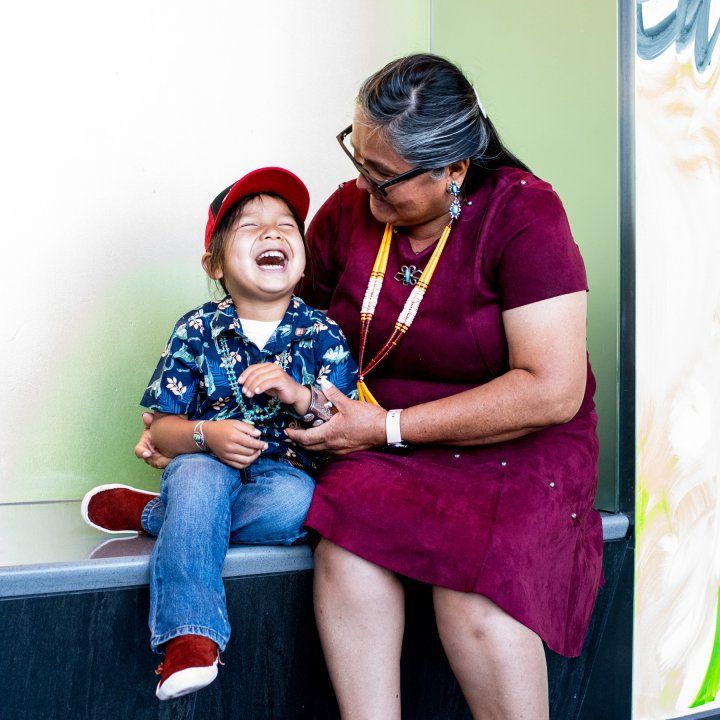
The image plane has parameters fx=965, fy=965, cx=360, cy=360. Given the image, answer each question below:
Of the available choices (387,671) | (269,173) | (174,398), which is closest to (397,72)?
(269,173)

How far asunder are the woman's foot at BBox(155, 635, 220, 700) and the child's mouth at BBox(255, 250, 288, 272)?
0.74 meters

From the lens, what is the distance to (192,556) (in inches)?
62.3

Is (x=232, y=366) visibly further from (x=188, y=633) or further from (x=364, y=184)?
(x=188, y=633)

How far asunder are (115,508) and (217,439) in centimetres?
37

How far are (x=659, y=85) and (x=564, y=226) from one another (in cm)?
65

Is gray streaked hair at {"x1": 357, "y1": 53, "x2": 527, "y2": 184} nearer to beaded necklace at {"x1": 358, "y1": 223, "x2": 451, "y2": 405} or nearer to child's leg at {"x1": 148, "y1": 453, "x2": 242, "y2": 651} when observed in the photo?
beaded necklace at {"x1": 358, "y1": 223, "x2": 451, "y2": 405}

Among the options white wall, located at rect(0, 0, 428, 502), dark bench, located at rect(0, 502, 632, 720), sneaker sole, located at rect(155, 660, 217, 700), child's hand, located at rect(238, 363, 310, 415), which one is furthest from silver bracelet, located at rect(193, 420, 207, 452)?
white wall, located at rect(0, 0, 428, 502)

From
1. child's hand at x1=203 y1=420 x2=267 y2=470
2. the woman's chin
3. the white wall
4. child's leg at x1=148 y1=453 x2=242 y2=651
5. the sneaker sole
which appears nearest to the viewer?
the sneaker sole

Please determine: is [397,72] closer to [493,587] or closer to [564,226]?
[564,226]

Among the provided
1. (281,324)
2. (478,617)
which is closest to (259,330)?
(281,324)

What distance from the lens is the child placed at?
1670 mm

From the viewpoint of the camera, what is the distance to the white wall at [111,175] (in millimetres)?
2504

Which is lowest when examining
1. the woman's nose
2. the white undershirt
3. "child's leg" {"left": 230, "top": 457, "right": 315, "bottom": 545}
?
"child's leg" {"left": 230, "top": 457, "right": 315, "bottom": 545}

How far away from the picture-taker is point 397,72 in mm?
1883
